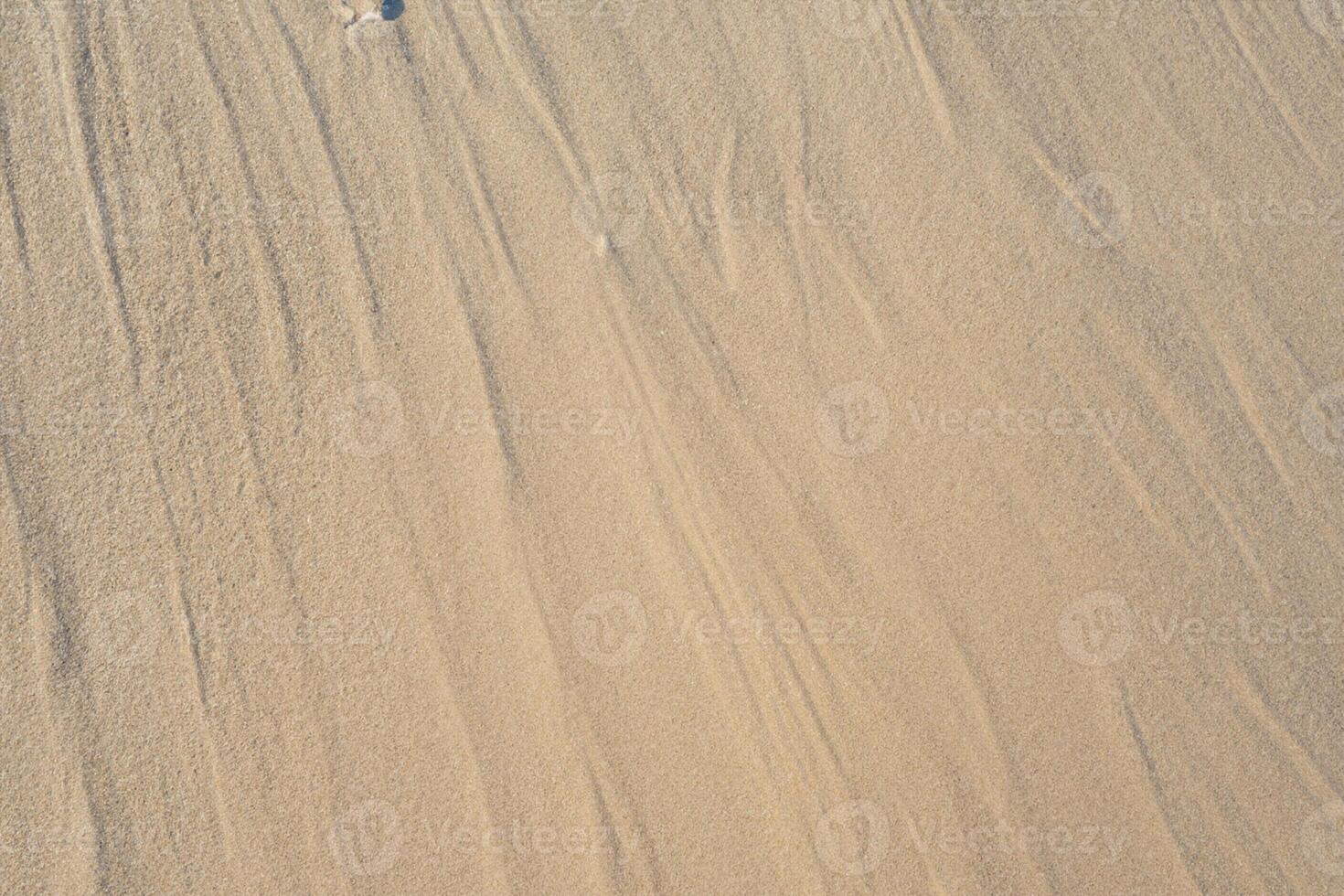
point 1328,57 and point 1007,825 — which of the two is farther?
point 1328,57

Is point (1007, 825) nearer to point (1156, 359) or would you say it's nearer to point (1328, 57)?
point (1156, 359)

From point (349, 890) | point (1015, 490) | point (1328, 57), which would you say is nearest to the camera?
point (349, 890)

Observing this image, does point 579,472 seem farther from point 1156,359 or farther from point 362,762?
point 1156,359

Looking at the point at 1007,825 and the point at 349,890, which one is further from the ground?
the point at 349,890

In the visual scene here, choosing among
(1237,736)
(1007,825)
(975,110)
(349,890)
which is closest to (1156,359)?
(975,110)

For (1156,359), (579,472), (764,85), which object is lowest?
(1156,359)

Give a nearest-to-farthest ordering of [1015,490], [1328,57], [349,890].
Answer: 1. [349,890]
2. [1015,490]
3. [1328,57]
